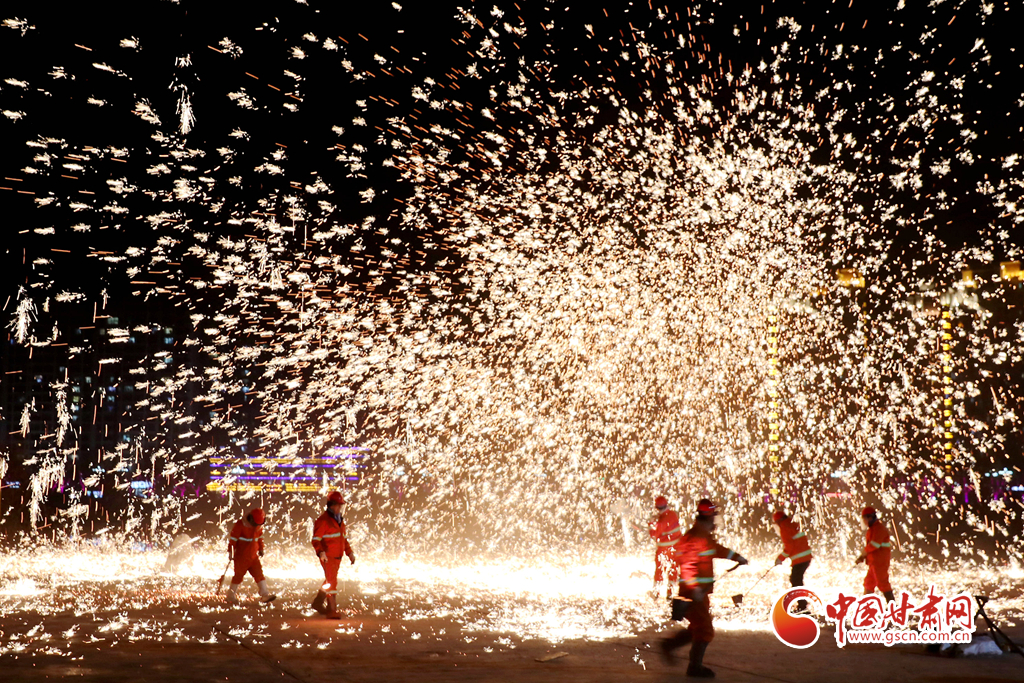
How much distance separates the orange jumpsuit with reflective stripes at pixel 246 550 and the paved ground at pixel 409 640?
1.40 feet

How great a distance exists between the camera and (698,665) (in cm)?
741

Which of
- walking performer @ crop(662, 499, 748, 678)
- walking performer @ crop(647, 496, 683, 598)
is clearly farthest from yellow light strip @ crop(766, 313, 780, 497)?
walking performer @ crop(662, 499, 748, 678)

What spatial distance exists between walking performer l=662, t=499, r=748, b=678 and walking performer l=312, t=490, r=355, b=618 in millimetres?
4248

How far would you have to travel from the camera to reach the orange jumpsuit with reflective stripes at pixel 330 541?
1078cm

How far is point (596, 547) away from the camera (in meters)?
23.9

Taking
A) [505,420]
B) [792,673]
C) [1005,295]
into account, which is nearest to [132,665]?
[792,673]

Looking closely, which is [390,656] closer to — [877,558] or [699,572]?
[699,572]

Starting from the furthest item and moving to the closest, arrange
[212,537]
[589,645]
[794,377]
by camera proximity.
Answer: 1. [794,377]
2. [212,537]
3. [589,645]

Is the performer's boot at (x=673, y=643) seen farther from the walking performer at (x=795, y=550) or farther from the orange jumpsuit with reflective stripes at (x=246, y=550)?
the orange jumpsuit with reflective stripes at (x=246, y=550)

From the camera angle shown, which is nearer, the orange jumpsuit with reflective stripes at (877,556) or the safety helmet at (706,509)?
the safety helmet at (706,509)

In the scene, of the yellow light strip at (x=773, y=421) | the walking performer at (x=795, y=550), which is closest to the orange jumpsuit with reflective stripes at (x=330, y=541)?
the walking performer at (x=795, y=550)

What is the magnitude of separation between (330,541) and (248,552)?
1.63 metres

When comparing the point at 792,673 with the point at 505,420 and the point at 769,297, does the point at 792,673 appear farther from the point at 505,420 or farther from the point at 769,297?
the point at 505,420

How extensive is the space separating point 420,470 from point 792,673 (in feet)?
82.4
